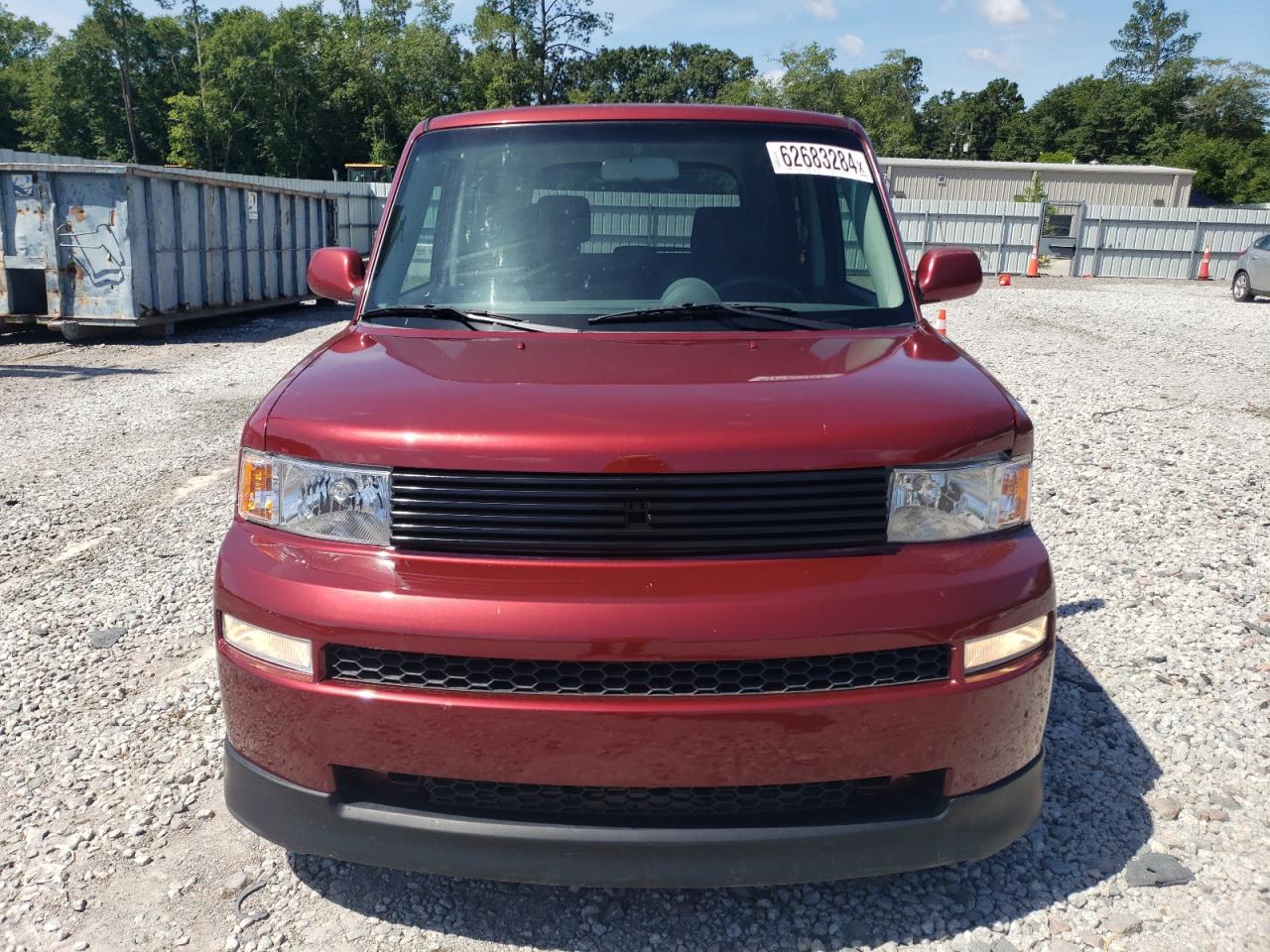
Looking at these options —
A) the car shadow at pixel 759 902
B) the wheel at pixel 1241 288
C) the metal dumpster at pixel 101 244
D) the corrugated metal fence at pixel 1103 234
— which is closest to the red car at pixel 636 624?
the car shadow at pixel 759 902

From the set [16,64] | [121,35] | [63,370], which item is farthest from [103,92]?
[63,370]

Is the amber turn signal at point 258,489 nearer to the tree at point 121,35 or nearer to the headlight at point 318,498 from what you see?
the headlight at point 318,498

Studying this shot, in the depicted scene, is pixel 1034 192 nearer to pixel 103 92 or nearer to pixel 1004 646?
pixel 1004 646

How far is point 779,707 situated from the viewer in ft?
6.83

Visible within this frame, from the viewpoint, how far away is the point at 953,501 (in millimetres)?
2256

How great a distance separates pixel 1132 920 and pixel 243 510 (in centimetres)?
240

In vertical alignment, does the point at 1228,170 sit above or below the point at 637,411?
above

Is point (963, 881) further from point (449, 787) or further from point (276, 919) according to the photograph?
point (276, 919)

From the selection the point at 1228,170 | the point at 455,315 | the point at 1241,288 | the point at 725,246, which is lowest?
the point at 1241,288

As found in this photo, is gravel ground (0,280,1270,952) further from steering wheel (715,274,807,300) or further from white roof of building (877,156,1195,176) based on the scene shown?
white roof of building (877,156,1195,176)

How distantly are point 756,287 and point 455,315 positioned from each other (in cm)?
95

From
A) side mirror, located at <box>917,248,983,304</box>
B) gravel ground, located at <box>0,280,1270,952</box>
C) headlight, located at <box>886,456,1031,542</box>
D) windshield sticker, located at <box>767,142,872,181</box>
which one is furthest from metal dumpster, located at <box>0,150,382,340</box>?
headlight, located at <box>886,456,1031,542</box>

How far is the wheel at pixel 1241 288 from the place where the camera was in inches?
859

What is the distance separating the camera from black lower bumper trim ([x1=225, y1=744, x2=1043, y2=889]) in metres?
2.12
